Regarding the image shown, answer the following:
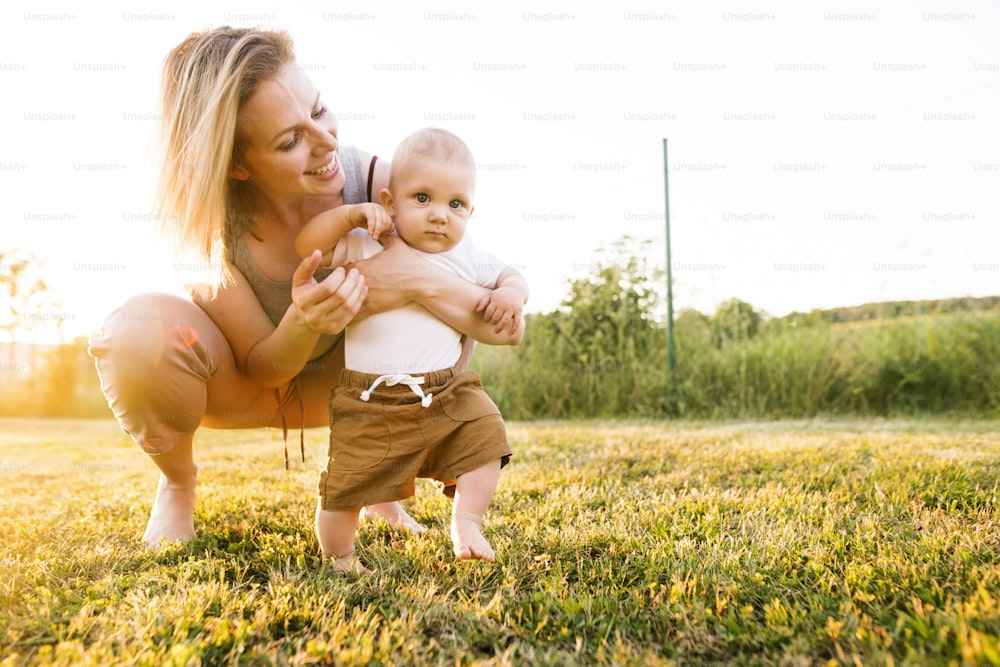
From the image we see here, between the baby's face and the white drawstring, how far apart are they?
0.40 meters

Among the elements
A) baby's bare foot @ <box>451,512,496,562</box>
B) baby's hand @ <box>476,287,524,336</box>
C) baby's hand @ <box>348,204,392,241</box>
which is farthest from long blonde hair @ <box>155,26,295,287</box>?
baby's bare foot @ <box>451,512,496,562</box>

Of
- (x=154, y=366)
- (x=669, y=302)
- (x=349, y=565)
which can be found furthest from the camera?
(x=669, y=302)

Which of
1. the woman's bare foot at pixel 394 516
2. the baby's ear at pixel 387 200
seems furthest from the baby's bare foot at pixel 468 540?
the baby's ear at pixel 387 200

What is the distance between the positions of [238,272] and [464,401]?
98cm

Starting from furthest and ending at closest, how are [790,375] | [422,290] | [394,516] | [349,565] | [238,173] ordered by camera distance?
[790,375], [394,516], [238,173], [422,290], [349,565]

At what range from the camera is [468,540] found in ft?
5.71

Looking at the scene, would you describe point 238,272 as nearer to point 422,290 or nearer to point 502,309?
point 422,290

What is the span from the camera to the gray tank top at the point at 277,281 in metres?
2.33

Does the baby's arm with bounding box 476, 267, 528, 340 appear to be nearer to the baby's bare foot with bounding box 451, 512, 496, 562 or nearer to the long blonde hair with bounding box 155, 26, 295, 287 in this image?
the baby's bare foot with bounding box 451, 512, 496, 562

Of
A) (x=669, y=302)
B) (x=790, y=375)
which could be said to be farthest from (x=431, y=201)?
(x=790, y=375)

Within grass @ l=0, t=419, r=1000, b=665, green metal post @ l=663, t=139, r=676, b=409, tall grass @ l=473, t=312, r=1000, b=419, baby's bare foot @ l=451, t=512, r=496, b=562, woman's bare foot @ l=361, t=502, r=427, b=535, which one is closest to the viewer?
grass @ l=0, t=419, r=1000, b=665

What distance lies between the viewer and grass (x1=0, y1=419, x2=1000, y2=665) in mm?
1302

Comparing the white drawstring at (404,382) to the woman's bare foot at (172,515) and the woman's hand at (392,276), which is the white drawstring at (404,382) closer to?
the woman's hand at (392,276)

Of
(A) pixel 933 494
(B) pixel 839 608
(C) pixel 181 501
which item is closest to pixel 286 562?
(C) pixel 181 501
